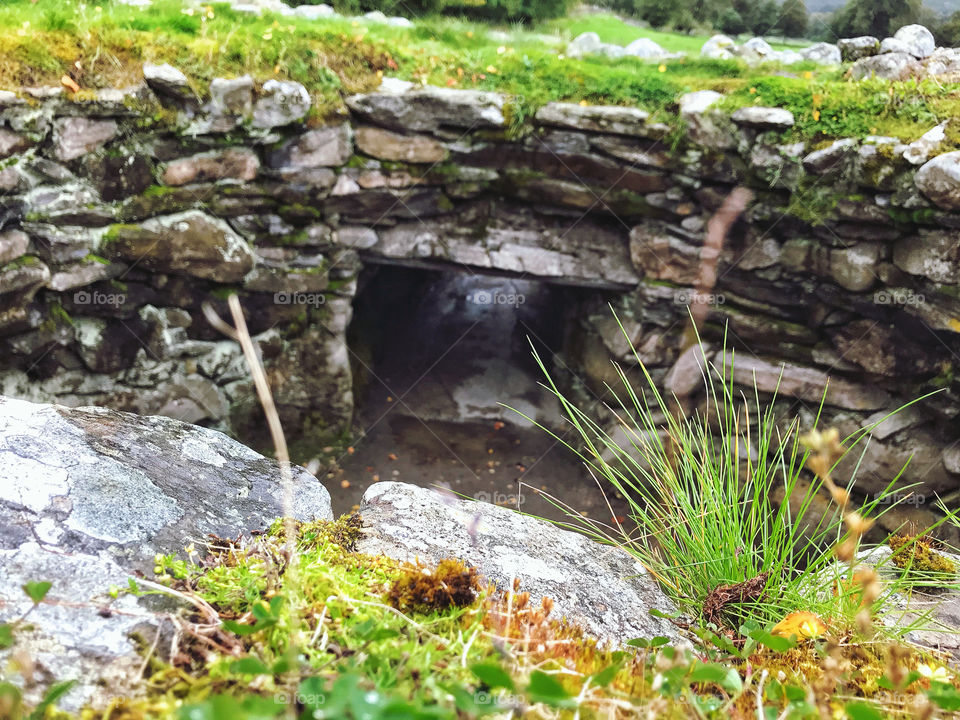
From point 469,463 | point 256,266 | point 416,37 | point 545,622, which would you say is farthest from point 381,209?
point 545,622

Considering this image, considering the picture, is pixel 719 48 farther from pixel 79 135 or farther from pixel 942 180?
A: pixel 79 135

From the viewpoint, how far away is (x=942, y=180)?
4020mm

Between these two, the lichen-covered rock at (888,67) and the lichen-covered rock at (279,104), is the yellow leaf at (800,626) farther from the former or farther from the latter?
the lichen-covered rock at (888,67)

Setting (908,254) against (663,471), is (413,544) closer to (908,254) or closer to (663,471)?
(663,471)

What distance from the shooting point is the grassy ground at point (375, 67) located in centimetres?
421

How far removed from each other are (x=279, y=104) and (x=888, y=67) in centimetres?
458

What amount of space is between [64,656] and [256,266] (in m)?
4.26

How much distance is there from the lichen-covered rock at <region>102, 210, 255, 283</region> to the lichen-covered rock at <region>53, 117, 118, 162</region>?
0.52 meters

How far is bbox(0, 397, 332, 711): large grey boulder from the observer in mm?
1017

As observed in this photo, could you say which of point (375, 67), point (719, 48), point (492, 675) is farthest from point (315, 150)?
point (492, 675)

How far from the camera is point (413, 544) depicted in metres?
1.65

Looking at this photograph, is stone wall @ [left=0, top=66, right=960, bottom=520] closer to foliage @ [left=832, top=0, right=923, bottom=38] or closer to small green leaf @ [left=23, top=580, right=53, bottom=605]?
foliage @ [left=832, top=0, right=923, bottom=38]

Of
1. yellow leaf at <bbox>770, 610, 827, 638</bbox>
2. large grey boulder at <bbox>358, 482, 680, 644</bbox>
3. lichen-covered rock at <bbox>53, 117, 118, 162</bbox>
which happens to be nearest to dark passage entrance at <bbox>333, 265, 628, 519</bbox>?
lichen-covered rock at <bbox>53, 117, 118, 162</bbox>

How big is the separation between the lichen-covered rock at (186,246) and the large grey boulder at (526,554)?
339 centimetres
